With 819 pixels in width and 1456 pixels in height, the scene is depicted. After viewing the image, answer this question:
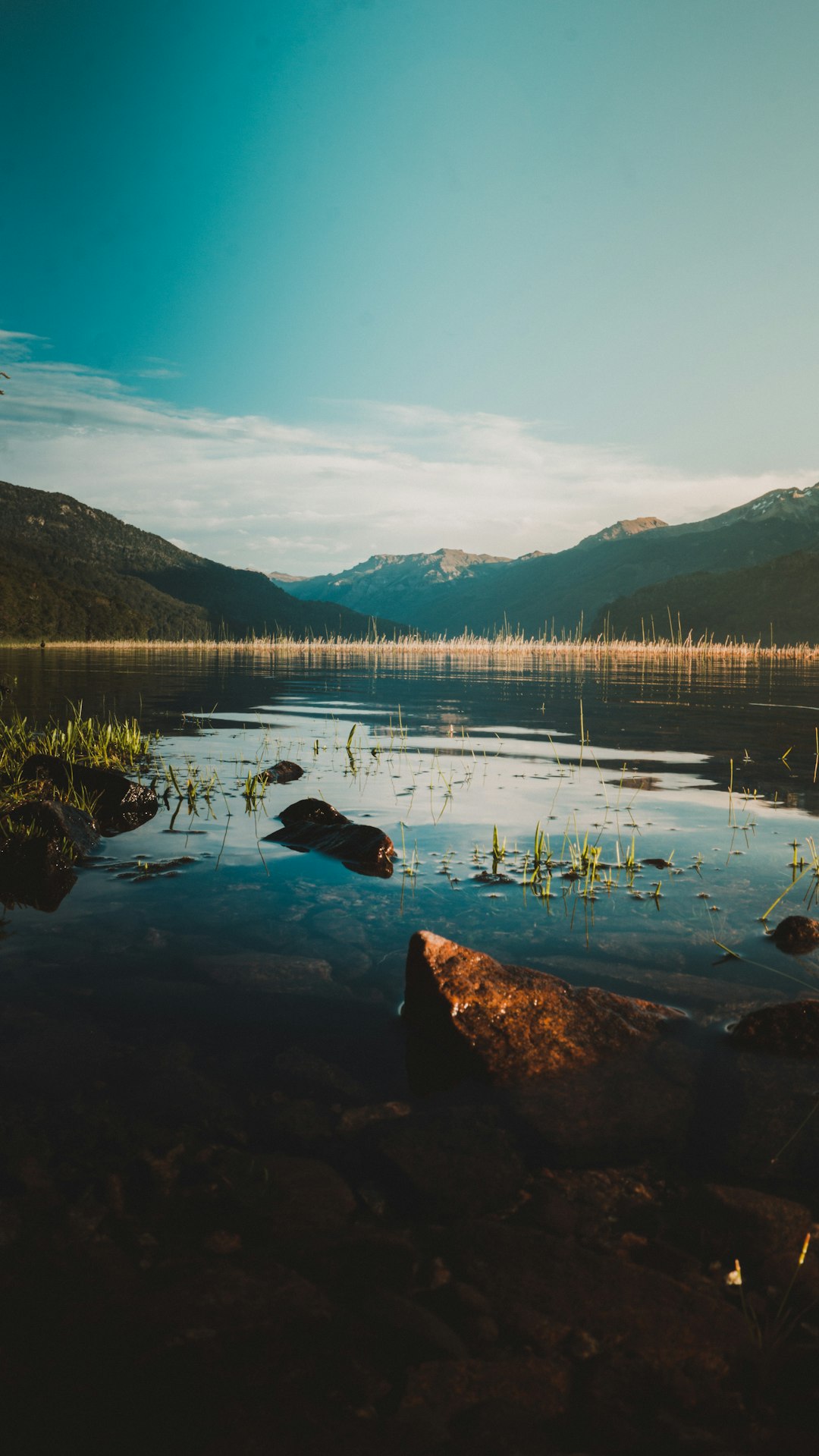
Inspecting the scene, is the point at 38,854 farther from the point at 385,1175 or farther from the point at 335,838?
the point at 385,1175

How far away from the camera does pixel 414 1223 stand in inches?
137

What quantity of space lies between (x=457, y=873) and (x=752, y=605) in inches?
7284

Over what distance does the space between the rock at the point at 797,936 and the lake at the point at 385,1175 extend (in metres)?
0.12

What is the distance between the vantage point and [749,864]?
8.81 metres

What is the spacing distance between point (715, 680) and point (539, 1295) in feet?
132

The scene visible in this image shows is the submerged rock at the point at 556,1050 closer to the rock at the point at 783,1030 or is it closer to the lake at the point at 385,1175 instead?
the lake at the point at 385,1175

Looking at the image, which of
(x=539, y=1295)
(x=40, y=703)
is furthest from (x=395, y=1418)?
(x=40, y=703)

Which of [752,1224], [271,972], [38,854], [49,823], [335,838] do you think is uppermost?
[49,823]

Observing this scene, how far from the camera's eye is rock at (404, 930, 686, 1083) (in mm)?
4883

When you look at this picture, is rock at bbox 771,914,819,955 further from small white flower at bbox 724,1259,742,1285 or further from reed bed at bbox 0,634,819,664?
reed bed at bbox 0,634,819,664

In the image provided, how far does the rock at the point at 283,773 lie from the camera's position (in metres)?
14.0

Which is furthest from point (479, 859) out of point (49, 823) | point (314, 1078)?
point (49, 823)

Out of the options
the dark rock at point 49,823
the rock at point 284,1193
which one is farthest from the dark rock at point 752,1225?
the dark rock at point 49,823

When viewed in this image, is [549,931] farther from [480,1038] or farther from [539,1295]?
[539,1295]
